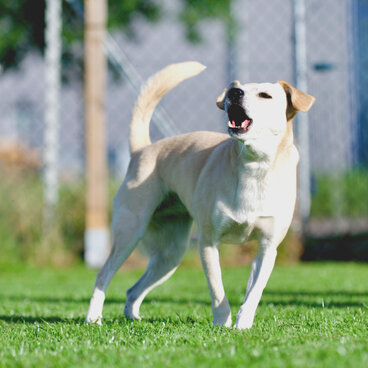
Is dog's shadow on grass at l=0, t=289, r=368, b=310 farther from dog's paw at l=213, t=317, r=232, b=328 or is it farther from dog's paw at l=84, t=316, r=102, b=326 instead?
dog's paw at l=84, t=316, r=102, b=326

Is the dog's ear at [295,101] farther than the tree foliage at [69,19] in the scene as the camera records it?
No

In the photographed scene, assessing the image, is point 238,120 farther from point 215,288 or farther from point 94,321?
point 94,321

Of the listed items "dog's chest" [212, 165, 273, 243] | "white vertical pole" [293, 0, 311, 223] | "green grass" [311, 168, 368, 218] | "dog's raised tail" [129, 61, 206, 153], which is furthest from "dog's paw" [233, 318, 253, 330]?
"green grass" [311, 168, 368, 218]

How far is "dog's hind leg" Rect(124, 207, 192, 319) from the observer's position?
14.0 feet

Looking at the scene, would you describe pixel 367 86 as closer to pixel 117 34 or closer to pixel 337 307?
pixel 337 307

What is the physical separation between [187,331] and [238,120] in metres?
1.11

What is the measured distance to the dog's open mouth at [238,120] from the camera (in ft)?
10.5

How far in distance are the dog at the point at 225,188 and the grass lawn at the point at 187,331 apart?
0.80 feet

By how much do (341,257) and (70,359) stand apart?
7.44 metres

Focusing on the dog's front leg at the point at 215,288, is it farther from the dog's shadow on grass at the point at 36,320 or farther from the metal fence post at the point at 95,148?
the metal fence post at the point at 95,148

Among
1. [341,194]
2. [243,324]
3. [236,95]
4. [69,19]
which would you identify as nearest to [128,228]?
[243,324]

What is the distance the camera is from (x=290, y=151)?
3.47 meters

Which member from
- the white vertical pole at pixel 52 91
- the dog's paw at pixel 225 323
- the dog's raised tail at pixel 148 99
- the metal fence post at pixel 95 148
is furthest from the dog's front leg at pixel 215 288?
the white vertical pole at pixel 52 91

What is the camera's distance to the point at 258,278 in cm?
340
